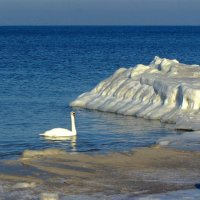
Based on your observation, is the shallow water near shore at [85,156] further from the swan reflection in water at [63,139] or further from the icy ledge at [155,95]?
the icy ledge at [155,95]

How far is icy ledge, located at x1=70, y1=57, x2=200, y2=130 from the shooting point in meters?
37.5

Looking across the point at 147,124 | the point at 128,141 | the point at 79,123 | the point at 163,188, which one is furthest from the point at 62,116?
the point at 163,188

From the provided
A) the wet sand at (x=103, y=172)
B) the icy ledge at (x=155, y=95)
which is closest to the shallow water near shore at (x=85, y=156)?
the wet sand at (x=103, y=172)

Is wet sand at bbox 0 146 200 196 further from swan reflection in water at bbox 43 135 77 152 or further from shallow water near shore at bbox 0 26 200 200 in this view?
swan reflection in water at bbox 43 135 77 152

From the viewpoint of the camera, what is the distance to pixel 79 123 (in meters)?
39.2

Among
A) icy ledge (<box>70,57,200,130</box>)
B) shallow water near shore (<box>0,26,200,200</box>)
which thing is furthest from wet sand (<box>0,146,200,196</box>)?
icy ledge (<box>70,57,200,130</box>)

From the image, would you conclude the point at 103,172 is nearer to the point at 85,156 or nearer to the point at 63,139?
the point at 85,156

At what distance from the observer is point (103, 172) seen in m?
26.1

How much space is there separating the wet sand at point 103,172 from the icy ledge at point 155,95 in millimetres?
6831

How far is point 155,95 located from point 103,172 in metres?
14.7

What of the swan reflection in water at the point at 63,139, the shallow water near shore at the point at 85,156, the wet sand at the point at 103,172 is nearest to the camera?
the shallow water near shore at the point at 85,156

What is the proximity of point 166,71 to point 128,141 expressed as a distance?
1169 cm

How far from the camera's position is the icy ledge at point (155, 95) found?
3748 centimetres

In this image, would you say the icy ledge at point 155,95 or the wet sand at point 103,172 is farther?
the icy ledge at point 155,95
